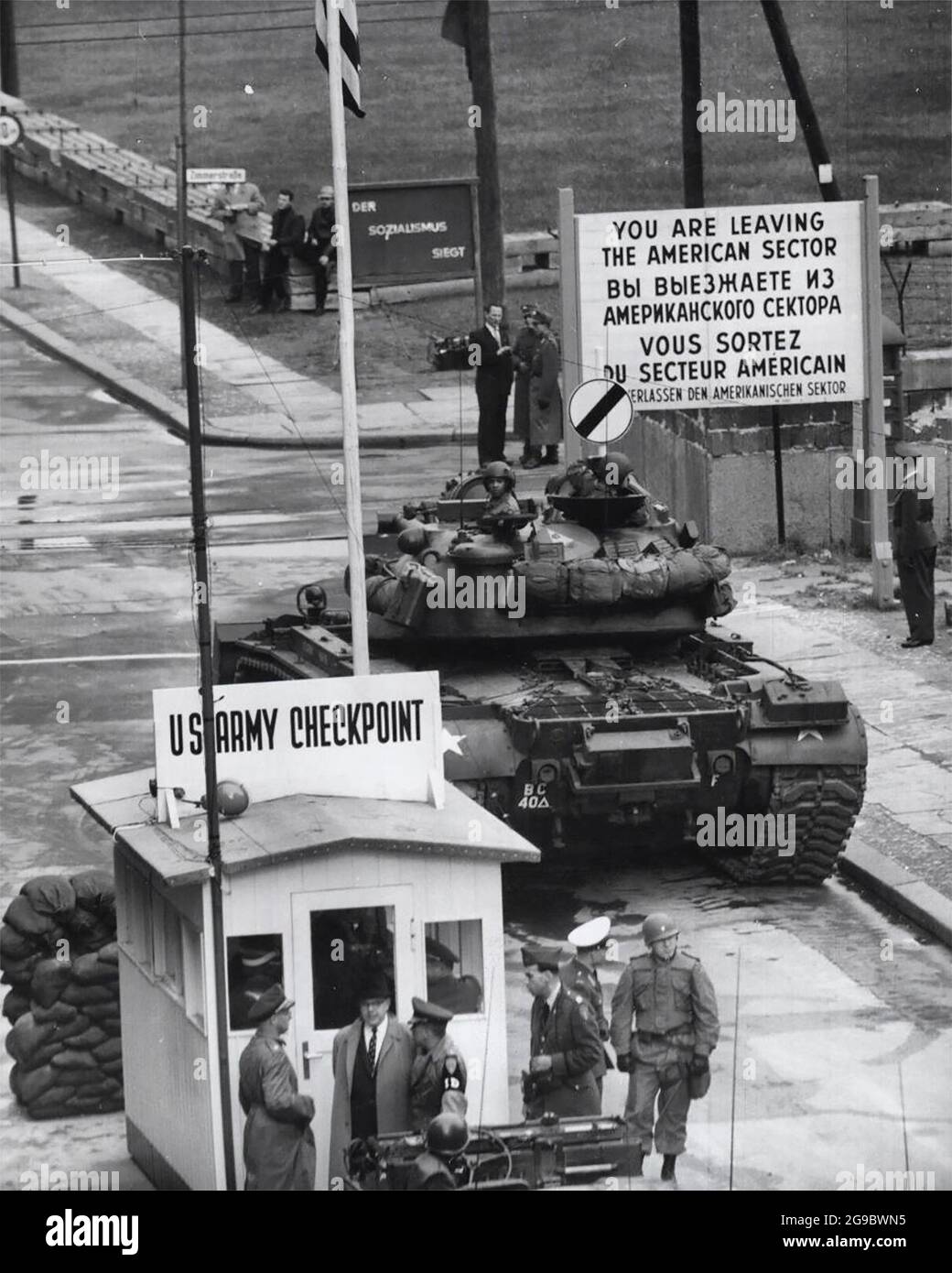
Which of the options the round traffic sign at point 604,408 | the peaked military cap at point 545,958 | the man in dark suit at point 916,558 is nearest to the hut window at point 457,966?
the peaked military cap at point 545,958

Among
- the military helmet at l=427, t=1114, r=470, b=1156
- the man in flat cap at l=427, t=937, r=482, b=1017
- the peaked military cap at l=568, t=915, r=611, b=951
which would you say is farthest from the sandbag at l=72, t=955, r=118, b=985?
the military helmet at l=427, t=1114, r=470, b=1156

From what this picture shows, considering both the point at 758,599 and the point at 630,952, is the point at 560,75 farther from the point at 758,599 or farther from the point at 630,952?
the point at 630,952

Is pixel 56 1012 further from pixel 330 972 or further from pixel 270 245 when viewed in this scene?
pixel 270 245

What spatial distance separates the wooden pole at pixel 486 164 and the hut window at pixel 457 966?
74.1ft

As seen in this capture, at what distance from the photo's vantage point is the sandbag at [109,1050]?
13727 millimetres

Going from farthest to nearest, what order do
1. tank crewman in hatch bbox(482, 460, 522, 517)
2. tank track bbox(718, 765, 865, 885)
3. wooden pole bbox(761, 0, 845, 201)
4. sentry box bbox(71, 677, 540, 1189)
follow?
wooden pole bbox(761, 0, 845, 201) < tank crewman in hatch bbox(482, 460, 522, 517) < tank track bbox(718, 765, 865, 885) < sentry box bbox(71, 677, 540, 1189)

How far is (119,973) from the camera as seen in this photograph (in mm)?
13070

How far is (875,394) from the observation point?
82.3 feet

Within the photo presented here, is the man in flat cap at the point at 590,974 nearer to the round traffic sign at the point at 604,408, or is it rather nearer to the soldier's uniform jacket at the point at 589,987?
the soldier's uniform jacket at the point at 589,987

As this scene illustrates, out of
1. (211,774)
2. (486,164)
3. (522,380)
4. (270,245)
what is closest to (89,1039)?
(211,774)

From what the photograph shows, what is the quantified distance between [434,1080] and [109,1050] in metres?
2.83

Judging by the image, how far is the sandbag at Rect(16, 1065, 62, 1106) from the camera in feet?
44.3

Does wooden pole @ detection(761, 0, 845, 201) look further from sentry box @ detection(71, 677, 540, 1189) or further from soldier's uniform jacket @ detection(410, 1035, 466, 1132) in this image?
soldier's uniform jacket @ detection(410, 1035, 466, 1132)

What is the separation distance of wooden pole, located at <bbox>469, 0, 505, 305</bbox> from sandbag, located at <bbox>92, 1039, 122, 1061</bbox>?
21.5 meters
